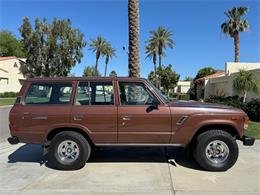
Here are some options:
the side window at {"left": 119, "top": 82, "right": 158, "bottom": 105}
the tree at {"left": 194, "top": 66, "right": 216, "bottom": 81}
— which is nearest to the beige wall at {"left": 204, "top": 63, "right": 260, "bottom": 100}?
the side window at {"left": 119, "top": 82, "right": 158, "bottom": 105}

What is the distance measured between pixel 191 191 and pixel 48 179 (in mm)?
2613

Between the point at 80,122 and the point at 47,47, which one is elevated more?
the point at 47,47

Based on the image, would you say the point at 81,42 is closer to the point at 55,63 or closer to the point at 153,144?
the point at 55,63

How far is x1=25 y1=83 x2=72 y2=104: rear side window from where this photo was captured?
22.6ft

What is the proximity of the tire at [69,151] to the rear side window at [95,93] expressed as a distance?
2.41 feet

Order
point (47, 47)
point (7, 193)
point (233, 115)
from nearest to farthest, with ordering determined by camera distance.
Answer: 1. point (7, 193)
2. point (233, 115)
3. point (47, 47)

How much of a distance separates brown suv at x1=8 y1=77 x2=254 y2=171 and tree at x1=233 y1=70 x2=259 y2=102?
14532mm

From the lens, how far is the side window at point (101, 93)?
22.4 feet

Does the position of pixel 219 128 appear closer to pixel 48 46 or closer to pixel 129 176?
pixel 129 176

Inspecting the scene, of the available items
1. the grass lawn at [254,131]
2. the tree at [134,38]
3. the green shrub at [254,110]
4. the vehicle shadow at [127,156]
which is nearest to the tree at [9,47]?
the tree at [134,38]

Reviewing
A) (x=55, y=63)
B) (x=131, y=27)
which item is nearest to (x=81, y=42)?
(x=55, y=63)

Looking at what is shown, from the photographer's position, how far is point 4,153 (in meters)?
8.27

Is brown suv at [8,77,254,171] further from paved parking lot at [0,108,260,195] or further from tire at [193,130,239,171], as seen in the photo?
paved parking lot at [0,108,260,195]

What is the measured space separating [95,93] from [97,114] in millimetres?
504
